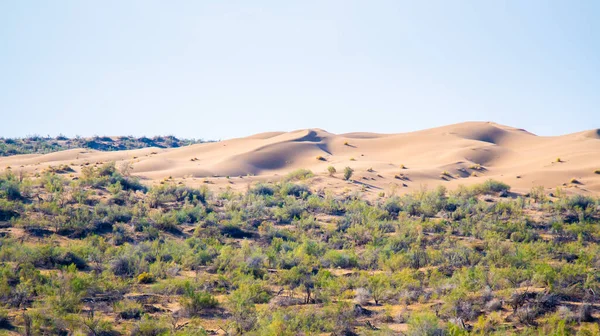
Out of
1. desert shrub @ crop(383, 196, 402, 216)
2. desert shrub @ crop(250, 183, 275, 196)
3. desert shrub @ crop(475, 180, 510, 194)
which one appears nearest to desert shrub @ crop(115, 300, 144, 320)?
desert shrub @ crop(383, 196, 402, 216)

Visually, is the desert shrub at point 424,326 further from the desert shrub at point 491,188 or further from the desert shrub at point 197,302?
the desert shrub at point 491,188

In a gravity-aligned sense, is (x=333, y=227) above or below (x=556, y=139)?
below

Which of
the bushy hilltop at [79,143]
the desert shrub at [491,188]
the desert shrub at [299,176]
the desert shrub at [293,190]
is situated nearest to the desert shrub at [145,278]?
the desert shrub at [293,190]

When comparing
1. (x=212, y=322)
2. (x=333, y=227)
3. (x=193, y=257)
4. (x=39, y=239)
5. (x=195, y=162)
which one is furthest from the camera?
(x=195, y=162)

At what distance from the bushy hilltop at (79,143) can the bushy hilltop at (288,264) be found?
138ft

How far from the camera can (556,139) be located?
5006cm

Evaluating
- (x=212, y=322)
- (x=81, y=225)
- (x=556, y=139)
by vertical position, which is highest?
(x=556, y=139)

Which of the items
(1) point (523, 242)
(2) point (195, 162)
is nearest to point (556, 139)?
(2) point (195, 162)

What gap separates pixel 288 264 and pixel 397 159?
3252 centimetres

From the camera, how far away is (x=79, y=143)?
222ft

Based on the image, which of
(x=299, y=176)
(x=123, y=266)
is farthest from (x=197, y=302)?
(x=299, y=176)

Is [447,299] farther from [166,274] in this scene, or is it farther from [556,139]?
[556,139]

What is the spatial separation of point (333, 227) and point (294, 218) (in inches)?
72.1

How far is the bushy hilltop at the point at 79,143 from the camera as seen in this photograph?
58.5 metres
